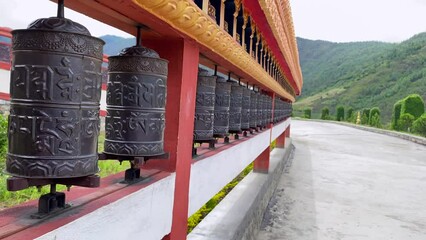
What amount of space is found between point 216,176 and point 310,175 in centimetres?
710

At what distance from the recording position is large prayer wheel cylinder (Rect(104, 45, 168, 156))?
1.82 m

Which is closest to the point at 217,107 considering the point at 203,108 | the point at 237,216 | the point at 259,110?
the point at 203,108

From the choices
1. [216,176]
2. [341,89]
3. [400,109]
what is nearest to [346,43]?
[341,89]

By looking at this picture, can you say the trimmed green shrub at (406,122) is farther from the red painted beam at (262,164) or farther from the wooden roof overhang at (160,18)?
the wooden roof overhang at (160,18)

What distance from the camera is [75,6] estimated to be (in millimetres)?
1683

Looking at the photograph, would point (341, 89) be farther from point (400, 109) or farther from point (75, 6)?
point (75, 6)

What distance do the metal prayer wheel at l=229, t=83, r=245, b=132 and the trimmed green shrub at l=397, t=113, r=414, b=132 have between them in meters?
25.9

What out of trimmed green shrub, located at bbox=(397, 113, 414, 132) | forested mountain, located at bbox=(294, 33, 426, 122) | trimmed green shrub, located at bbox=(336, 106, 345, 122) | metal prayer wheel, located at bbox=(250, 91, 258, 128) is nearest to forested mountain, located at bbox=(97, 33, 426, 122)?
forested mountain, located at bbox=(294, 33, 426, 122)

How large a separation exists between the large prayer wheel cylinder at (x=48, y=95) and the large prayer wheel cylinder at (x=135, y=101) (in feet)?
1.51

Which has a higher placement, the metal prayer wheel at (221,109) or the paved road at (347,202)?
the metal prayer wheel at (221,109)

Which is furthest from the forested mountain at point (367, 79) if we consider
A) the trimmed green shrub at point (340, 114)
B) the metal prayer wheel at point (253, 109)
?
the metal prayer wheel at point (253, 109)

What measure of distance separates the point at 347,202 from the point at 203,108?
5219 millimetres

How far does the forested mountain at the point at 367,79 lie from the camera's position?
54831 millimetres

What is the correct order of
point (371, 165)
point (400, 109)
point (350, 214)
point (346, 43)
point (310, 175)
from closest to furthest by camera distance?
point (350, 214), point (310, 175), point (371, 165), point (400, 109), point (346, 43)
